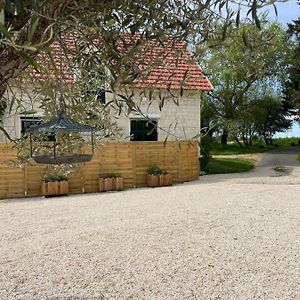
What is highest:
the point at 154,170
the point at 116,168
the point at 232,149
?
the point at 232,149

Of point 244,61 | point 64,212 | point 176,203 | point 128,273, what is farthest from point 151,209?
point 244,61

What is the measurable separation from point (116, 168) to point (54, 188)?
7.53ft

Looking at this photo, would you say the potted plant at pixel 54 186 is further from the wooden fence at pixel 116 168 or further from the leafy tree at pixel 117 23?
the leafy tree at pixel 117 23

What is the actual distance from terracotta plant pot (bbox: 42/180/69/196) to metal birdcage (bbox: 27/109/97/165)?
369 inches

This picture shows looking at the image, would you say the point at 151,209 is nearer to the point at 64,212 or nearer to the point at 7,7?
the point at 64,212

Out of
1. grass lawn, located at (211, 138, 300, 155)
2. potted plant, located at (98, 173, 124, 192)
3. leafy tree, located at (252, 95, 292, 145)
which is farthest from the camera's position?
leafy tree, located at (252, 95, 292, 145)

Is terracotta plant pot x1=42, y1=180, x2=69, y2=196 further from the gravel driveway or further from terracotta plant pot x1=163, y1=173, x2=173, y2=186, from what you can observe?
terracotta plant pot x1=163, y1=173, x2=173, y2=186

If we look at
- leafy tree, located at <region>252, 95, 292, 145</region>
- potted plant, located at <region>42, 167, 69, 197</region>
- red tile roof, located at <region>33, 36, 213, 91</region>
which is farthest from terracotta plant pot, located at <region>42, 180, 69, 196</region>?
leafy tree, located at <region>252, 95, 292, 145</region>

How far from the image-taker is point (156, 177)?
14.1 m

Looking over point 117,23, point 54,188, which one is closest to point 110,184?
point 54,188

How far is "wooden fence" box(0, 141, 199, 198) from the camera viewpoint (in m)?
12.5

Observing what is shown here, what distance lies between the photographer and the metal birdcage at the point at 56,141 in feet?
10.2

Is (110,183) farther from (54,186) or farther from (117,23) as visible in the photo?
(117,23)

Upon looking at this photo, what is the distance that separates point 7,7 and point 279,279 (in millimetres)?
4804
